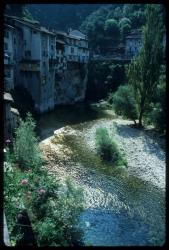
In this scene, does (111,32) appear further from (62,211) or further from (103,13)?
(62,211)

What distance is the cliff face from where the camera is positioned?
39.1 m

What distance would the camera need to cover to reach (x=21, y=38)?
3219cm

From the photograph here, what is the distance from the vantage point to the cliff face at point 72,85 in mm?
39125

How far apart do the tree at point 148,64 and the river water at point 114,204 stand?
7.44 m

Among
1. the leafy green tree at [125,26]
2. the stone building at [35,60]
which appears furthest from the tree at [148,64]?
the leafy green tree at [125,26]

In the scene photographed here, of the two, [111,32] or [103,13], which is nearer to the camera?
[111,32]

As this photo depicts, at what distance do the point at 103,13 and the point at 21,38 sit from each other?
4038cm

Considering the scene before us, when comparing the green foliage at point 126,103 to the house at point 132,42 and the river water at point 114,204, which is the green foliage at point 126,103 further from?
the house at point 132,42

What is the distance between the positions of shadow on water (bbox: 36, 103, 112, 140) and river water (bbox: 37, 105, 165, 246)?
4.28 m

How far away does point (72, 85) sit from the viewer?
42469mm

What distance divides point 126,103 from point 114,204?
15.4 meters

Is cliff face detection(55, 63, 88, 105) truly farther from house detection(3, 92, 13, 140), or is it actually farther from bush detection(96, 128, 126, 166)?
house detection(3, 92, 13, 140)

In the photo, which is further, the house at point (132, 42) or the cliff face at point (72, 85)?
the house at point (132, 42)

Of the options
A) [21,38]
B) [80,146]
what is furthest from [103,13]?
[80,146]
